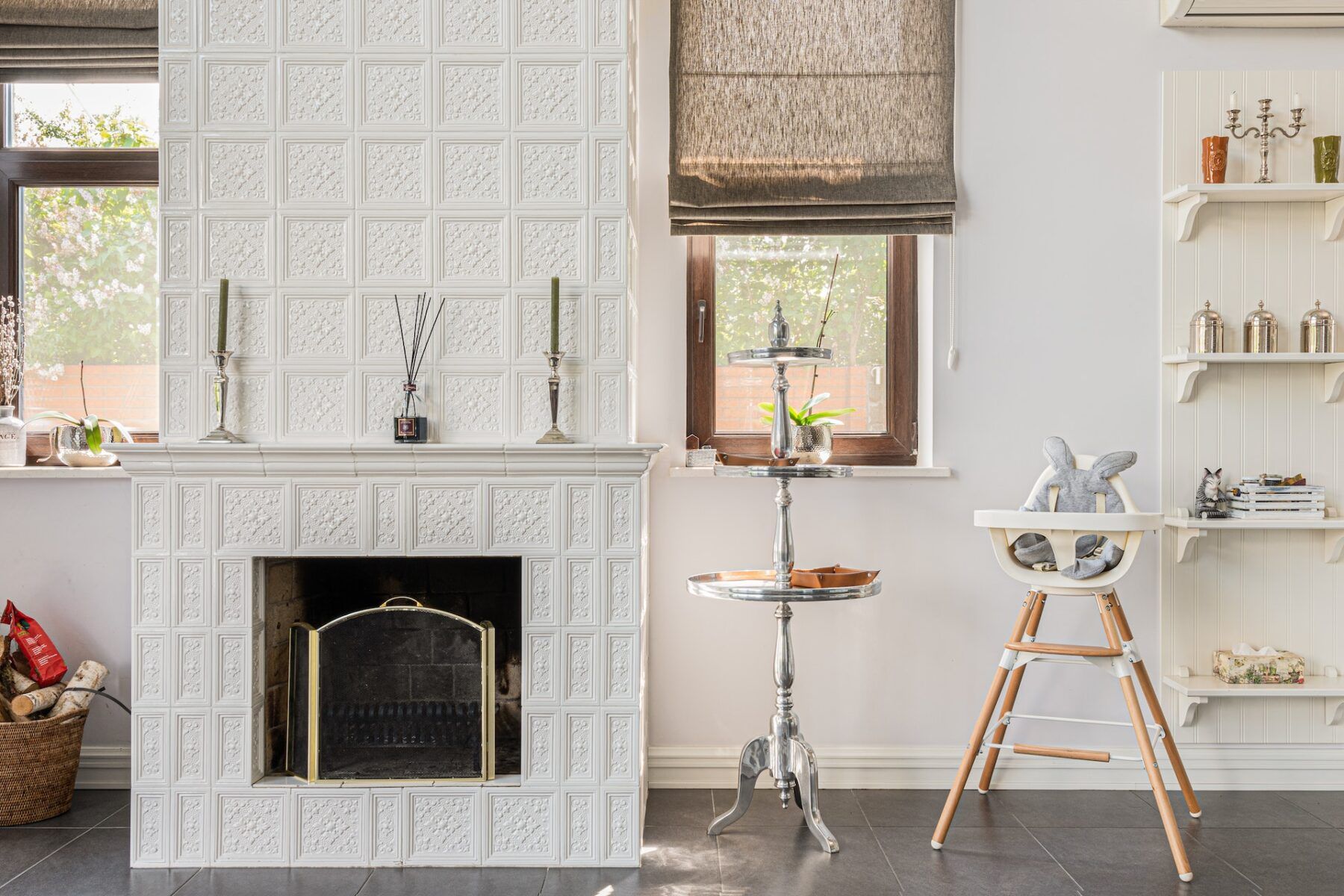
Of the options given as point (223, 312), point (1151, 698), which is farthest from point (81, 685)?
point (1151, 698)

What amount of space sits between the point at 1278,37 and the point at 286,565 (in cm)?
329

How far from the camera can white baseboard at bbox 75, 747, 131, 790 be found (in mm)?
2953

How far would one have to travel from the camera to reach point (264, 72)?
2.47 m

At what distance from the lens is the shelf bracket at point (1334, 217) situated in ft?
9.51

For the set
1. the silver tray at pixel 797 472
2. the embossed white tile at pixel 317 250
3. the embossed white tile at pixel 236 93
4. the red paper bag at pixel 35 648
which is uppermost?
the embossed white tile at pixel 236 93

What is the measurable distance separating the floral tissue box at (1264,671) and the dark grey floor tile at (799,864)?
121 cm

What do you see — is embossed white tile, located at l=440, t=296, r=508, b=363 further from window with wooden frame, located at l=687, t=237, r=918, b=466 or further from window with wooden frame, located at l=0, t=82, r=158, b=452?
window with wooden frame, located at l=0, t=82, r=158, b=452

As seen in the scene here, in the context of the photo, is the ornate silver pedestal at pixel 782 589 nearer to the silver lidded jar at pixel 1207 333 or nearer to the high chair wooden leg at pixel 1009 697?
the high chair wooden leg at pixel 1009 697

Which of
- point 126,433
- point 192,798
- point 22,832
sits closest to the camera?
point 192,798

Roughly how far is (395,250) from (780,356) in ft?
3.35

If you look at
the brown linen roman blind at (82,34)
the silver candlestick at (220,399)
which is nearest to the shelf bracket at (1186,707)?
the silver candlestick at (220,399)

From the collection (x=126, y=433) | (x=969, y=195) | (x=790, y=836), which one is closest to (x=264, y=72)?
(x=126, y=433)

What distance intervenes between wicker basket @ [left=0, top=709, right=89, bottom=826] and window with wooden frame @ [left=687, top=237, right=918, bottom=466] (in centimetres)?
196

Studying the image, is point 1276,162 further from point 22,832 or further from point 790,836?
point 22,832
